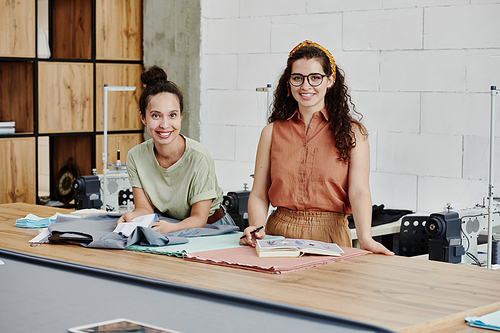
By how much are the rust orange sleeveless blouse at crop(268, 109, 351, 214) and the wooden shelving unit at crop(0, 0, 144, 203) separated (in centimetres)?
277

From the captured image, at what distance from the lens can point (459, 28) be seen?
3662mm

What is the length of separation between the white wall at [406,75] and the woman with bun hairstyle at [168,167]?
1786mm

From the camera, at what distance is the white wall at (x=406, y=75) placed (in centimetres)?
362

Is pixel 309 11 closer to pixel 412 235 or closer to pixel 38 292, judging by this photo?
pixel 412 235

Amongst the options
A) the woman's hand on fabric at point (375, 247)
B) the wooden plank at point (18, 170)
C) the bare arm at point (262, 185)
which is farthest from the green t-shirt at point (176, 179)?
the wooden plank at point (18, 170)

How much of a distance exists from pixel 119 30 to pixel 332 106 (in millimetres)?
3158

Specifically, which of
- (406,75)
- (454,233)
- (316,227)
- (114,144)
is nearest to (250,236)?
(316,227)

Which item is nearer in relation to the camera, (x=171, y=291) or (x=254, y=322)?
(x=254, y=322)

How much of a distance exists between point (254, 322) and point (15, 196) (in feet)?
12.1

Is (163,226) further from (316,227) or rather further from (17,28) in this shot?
(17,28)

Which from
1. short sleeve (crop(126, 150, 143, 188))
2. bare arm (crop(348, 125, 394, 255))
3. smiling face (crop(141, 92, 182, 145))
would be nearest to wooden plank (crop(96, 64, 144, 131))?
short sleeve (crop(126, 150, 143, 188))

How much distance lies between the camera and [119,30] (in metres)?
5.10

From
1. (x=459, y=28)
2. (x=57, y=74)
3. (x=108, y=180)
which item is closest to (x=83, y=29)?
(x=57, y=74)

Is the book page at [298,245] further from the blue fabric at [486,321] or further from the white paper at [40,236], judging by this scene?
the white paper at [40,236]
